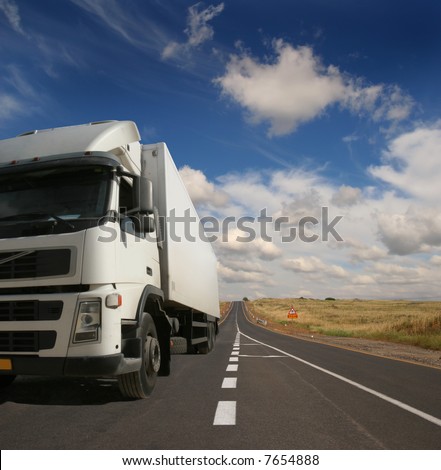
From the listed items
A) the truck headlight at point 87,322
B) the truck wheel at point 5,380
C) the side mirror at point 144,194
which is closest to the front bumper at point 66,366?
the truck headlight at point 87,322

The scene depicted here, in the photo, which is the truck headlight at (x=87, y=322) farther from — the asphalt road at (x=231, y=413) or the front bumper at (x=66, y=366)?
the asphalt road at (x=231, y=413)

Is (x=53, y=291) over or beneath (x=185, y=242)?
beneath

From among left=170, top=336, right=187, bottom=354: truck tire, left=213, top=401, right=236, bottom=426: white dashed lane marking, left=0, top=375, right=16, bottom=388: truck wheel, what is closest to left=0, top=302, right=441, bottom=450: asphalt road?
left=213, top=401, right=236, bottom=426: white dashed lane marking

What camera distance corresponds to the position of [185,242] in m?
9.70

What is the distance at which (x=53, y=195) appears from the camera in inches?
236

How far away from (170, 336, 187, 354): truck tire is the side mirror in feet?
11.3

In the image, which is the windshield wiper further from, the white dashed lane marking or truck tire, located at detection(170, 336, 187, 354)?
truck tire, located at detection(170, 336, 187, 354)

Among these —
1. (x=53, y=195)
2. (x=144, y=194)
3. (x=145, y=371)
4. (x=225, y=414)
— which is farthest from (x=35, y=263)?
(x=225, y=414)

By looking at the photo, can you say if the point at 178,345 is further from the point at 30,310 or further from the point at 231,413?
the point at 30,310

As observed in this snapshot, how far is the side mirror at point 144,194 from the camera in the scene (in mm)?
6109

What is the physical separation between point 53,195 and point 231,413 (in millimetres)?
3550
